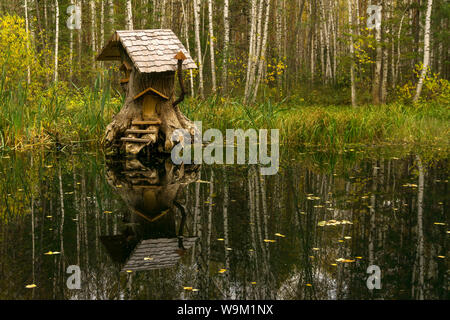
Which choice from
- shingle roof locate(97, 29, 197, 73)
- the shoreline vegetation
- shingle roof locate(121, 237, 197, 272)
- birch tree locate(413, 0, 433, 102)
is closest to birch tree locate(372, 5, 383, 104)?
birch tree locate(413, 0, 433, 102)

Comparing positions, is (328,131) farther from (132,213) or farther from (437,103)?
(437,103)

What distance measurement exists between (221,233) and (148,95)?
190 inches

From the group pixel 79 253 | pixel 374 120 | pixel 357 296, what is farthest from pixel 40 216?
pixel 374 120

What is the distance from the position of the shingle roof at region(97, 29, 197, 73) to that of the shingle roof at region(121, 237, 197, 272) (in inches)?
173

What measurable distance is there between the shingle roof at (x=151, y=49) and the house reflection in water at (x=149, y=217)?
1.67 metres

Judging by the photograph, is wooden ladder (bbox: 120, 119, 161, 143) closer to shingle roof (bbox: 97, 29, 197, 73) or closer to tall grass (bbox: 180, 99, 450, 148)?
shingle roof (bbox: 97, 29, 197, 73)

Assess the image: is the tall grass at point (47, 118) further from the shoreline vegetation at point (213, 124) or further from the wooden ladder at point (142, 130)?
the wooden ladder at point (142, 130)

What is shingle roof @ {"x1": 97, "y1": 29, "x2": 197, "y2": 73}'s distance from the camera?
26.5 feet

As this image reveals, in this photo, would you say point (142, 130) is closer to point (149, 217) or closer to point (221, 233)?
point (149, 217)

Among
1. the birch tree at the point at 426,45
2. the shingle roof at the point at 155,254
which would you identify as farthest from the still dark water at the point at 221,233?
the birch tree at the point at 426,45

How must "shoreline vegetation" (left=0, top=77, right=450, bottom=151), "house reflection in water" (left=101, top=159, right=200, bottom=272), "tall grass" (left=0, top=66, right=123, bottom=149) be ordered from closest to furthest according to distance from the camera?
"house reflection in water" (left=101, top=159, right=200, bottom=272) → "tall grass" (left=0, top=66, right=123, bottom=149) → "shoreline vegetation" (left=0, top=77, right=450, bottom=151)

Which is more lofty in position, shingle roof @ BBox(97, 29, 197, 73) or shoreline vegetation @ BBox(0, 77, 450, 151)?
shingle roof @ BBox(97, 29, 197, 73)

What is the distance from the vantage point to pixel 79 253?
12.3 ft

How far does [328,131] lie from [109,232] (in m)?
6.61
